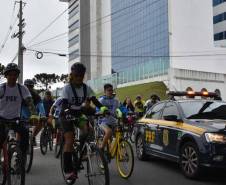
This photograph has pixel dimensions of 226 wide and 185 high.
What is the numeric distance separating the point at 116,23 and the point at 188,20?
88.1ft

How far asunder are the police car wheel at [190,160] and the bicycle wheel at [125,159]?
94 centimetres

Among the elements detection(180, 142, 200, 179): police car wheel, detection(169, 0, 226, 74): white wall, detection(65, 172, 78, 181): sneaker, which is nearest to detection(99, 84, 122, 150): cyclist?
detection(180, 142, 200, 179): police car wheel

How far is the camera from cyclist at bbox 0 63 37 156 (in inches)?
263

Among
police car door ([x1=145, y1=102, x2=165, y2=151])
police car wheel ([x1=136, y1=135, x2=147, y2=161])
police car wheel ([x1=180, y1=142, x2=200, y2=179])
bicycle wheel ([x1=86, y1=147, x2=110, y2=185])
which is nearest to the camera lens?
bicycle wheel ([x1=86, y1=147, x2=110, y2=185])

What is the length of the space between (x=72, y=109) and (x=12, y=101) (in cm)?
93

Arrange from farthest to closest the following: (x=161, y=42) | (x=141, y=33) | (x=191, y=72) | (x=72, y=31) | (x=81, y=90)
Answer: (x=72, y=31) < (x=141, y=33) < (x=161, y=42) < (x=191, y=72) < (x=81, y=90)

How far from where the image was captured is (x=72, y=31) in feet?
449

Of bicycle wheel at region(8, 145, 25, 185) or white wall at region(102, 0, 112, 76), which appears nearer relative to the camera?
bicycle wheel at region(8, 145, 25, 185)

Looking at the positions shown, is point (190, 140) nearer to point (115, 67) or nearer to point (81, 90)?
point (81, 90)

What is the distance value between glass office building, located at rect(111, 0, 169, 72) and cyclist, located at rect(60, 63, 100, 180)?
55.2m

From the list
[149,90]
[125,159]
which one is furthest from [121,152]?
[149,90]

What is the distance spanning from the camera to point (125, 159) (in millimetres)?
8148

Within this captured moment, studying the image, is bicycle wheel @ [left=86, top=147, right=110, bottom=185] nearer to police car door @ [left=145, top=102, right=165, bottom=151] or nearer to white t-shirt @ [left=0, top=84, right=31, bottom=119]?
white t-shirt @ [left=0, top=84, right=31, bottom=119]

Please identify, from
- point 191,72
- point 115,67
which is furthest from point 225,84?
point 115,67
